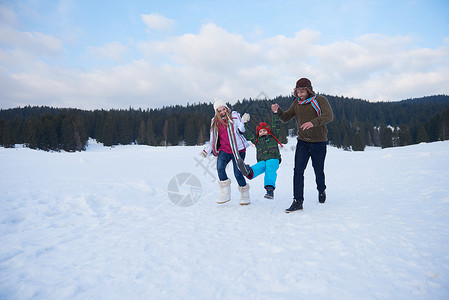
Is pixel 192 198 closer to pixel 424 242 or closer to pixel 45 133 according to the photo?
pixel 424 242

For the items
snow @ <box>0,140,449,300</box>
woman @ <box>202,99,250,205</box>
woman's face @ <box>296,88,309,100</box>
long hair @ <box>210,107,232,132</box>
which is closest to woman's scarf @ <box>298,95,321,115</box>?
woman's face @ <box>296,88,309,100</box>

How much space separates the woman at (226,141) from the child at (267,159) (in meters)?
0.31

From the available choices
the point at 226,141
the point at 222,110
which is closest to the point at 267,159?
the point at 226,141

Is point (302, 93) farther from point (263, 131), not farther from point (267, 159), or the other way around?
point (267, 159)

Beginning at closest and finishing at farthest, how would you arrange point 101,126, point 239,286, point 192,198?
point 239,286
point 192,198
point 101,126

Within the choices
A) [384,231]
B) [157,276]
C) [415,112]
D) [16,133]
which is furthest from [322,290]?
[415,112]

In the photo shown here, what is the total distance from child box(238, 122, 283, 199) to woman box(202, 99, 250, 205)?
0.31m

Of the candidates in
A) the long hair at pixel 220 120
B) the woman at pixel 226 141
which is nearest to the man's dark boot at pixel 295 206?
the woman at pixel 226 141

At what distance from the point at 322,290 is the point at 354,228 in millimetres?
1586

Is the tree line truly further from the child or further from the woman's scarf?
the woman's scarf

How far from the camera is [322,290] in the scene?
182cm

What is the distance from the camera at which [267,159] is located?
4.94 m

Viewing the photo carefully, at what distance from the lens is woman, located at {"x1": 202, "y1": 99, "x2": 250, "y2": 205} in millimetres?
4785

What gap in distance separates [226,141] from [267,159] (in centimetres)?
98
